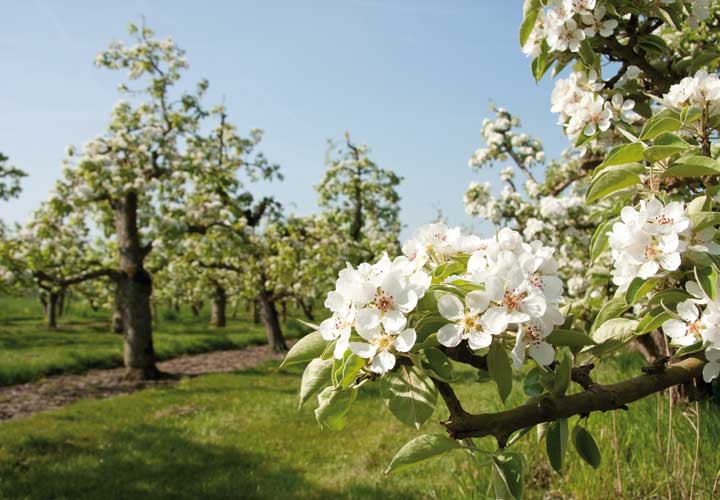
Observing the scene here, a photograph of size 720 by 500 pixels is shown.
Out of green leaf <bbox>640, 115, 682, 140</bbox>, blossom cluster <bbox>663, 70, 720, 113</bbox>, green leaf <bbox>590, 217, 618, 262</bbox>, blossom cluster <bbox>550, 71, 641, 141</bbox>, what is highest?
blossom cluster <bbox>550, 71, 641, 141</bbox>

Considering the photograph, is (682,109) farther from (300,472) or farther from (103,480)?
(103,480)

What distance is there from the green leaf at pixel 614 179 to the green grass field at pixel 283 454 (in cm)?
141

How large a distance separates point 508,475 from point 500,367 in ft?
0.77

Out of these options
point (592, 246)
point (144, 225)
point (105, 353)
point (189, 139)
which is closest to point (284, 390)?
point (144, 225)

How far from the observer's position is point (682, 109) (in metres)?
1.79

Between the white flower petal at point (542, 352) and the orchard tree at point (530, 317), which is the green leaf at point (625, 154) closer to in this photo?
the orchard tree at point (530, 317)

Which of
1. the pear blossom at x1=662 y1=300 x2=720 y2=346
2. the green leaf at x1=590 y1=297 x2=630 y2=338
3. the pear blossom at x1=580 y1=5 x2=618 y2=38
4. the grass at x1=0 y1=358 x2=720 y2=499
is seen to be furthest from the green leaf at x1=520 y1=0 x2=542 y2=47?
the grass at x1=0 y1=358 x2=720 y2=499

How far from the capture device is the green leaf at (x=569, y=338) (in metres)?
1.26

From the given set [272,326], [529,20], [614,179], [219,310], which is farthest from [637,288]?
[219,310]

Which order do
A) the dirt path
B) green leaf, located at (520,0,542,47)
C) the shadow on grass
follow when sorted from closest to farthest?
1. green leaf, located at (520,0,542,47)
2. the shadow on grass
3. the dirt path

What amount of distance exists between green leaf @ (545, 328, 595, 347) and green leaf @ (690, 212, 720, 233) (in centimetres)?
50

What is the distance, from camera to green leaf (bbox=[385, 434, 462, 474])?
1.16 metres

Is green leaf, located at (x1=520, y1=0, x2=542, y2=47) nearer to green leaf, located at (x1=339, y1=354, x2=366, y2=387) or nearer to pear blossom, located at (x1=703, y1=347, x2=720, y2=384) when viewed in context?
pear blossom, located at (x1=703, y1=347, x2=720, y2=384)

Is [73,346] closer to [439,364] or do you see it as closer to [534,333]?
[439,364]
